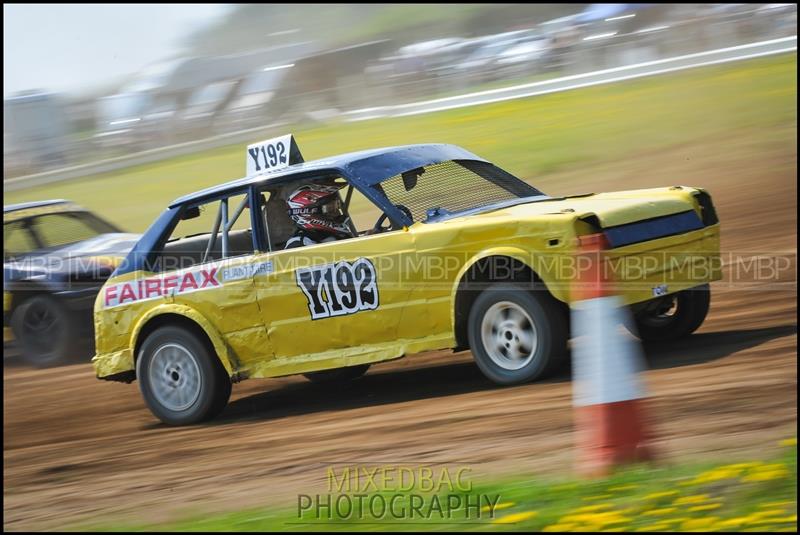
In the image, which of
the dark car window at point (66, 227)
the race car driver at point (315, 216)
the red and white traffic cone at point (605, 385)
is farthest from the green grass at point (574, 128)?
the red and white traffic cone at point (605, 385)

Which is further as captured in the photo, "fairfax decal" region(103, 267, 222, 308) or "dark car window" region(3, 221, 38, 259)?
"dark car window" region(3, 221, 38, 259)

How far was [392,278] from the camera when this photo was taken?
667cm

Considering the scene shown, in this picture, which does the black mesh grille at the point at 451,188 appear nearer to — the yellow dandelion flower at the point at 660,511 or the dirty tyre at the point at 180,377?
the dirty tyre at the point at 180,377

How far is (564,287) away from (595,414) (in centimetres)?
173

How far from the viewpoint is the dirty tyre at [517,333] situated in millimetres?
6156

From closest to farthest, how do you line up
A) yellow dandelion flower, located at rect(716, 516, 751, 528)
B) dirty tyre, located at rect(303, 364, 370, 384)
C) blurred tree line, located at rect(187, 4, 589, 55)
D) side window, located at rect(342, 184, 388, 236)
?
yellow dandelion flower, located at rect(716, 516, 751, 528) < side window, located at rect(342, 184, 388, 236) < dirty tyre, located at rect(303, 364, 370, 384) < blurred tree line, located at rect(187, 4, 589, 55)

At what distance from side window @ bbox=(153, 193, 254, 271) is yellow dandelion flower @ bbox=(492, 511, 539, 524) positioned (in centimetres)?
362

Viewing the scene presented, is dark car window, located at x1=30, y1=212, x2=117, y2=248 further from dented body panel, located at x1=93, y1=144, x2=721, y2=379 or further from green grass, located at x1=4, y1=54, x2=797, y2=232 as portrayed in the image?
green grass, located at x1=4, y1=54, x2=797, y2=232

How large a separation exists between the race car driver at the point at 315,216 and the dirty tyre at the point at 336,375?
1.56m

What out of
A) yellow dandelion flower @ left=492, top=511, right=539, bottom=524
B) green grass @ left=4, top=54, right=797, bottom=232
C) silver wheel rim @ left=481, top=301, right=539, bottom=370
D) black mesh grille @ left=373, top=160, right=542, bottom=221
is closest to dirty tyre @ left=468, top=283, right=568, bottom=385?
silver wheel rim @ left=481, top=301, right=539, bottom=370

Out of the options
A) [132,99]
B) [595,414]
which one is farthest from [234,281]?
[132,99]

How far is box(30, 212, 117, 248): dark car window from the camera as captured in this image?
37.4 ft

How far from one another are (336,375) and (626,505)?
4.63m

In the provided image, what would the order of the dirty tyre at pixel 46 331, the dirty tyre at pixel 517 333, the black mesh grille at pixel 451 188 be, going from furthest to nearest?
the dirty tyre at pixel 46 331, the black mesh grille at pixel 451 188, the dirty tyre at pixel 517 333
